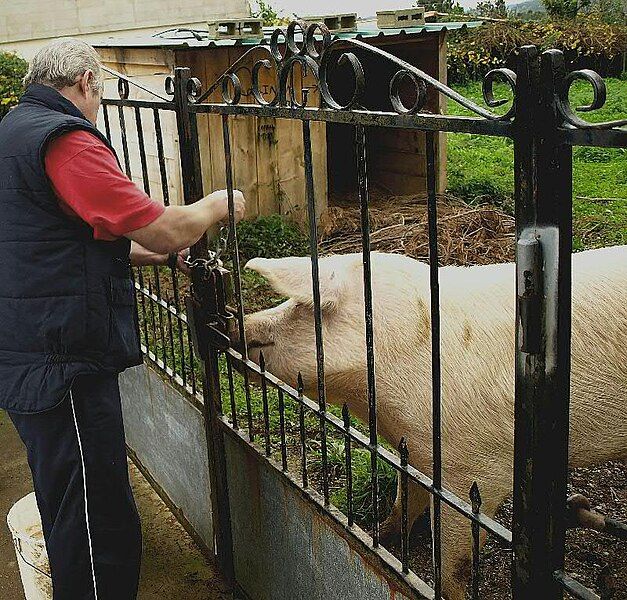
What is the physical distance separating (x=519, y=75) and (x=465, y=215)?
21.3ft

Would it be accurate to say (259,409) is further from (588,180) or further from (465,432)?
(588,180)

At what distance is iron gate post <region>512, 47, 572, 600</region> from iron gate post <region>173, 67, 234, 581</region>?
5.73ft

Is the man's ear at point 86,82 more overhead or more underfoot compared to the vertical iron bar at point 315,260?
more overhead

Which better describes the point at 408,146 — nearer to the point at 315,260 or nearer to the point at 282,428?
the point at 282,428

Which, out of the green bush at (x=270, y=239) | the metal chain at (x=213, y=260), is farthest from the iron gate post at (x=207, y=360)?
the green bush at (x=270, y=239)

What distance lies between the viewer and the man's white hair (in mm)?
3004

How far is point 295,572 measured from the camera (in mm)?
3111

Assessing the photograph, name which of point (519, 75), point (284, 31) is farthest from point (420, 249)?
point (519, 75)

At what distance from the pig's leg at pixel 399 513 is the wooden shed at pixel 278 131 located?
11.7ft

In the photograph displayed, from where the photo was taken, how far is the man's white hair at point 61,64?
3.00 meters

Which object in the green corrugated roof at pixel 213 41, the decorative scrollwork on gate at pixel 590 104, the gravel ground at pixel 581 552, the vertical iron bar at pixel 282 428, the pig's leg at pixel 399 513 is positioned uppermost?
the green corrugated roof at pixel 213 41

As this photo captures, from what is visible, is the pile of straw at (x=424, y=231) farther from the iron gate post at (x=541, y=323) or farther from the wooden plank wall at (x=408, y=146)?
the iron gate post at (x=541, y=323)

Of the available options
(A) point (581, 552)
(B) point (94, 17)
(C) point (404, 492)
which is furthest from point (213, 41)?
(B) point (94, 17)

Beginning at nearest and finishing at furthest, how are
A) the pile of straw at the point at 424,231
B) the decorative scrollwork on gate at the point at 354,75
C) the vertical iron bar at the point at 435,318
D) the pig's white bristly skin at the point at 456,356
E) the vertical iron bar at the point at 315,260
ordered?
1. the decorative scrollwork on gate at the point at 354,75
2. the vertical iron bar at the point at 435,318
3. the vertical iron bar at the point at 315,260
4. the pig's white bristly skin at the point at 456,356
5. the pile of straw at the point at 424,231
